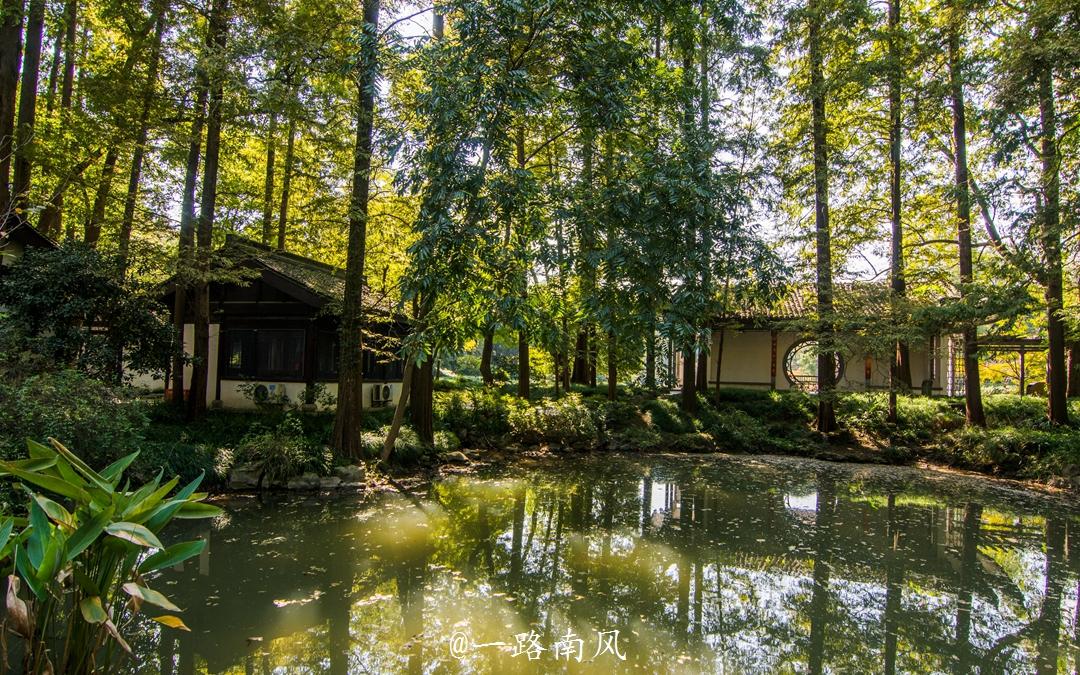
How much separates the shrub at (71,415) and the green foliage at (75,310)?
153 centimetres

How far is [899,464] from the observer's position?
11742mm

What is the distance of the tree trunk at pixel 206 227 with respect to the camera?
30.4ft

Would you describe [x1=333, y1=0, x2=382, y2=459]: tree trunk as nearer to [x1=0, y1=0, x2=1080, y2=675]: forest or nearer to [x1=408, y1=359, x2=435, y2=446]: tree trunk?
[x1=0, y1=0, x2=1080, y2=675]: forest

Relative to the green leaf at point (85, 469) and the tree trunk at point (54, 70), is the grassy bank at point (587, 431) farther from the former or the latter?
the tree trunk at point (54, 70)

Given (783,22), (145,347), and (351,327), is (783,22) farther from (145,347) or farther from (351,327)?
(145,347)

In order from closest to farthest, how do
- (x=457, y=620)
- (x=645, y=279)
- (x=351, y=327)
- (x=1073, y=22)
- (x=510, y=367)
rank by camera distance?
(x=457, y=620) → (x=645, y=279) → (x=1073, y=22) → (x=351, y=327) → (x=510, y=367)

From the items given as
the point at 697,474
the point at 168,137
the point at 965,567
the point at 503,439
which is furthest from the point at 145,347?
the point at 965,567

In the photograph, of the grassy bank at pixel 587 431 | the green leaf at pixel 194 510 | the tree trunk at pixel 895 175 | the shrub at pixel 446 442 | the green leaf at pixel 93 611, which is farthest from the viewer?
the tree trunk at pixel 895 175

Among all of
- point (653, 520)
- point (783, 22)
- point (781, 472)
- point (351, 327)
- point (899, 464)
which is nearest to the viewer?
point (653, 520)

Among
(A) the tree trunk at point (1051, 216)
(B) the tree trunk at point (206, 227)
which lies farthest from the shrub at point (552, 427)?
(A) the tree trunk at point (1051, 216)

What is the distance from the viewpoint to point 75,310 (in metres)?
7.51

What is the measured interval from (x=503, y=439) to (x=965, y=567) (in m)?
8.38

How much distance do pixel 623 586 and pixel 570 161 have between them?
8.06 meters

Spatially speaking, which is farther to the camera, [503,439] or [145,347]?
[503,439]
